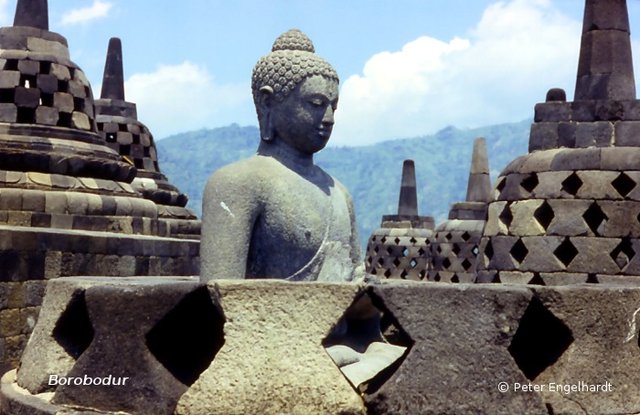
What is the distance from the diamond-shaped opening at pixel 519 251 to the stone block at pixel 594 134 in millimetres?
952

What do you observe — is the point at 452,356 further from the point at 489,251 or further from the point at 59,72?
the point at 59,72

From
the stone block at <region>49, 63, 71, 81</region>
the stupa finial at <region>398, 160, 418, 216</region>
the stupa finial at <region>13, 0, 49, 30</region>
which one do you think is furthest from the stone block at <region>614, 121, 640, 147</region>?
the stupa finial at <region>398, 160, 418, 216</region>

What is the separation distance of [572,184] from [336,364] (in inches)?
189

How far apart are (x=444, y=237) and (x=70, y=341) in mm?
12710

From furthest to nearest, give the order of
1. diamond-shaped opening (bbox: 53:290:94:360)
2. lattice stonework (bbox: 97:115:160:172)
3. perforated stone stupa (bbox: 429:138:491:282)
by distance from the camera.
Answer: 1. perforated stone stupa (bbox: 429:138:491:282)
2. lattice stonework (bbox: 97:115:160:172)
3. diamond-shaped opening (bbox: 53:290:94:360)

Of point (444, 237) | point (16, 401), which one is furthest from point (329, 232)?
point (444, 237)

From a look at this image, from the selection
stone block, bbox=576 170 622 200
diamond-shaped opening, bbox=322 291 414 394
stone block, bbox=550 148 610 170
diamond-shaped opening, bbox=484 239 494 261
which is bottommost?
diamond-shaped opening, bbox=322 291 414 394

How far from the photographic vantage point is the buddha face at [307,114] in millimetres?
4203

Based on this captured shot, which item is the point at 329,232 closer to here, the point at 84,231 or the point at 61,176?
the point at 84,231

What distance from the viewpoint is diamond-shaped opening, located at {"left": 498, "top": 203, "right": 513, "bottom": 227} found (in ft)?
26.0

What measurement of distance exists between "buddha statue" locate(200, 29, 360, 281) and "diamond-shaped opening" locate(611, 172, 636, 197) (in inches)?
144

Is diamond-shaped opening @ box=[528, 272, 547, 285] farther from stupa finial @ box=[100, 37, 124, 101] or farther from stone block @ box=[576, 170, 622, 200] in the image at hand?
stupa finial @ box=[100, 37, 124, 101]

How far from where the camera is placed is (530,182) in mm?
7902

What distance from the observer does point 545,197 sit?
7723 mm
